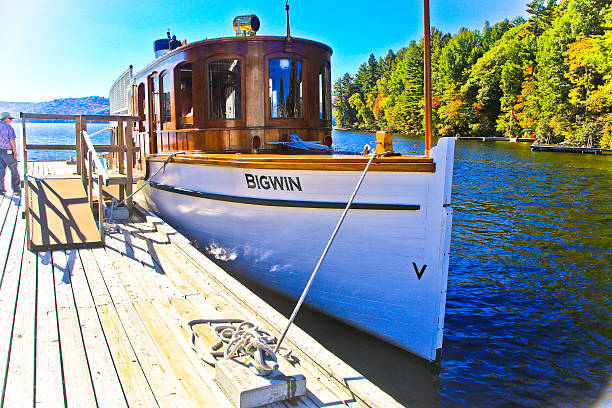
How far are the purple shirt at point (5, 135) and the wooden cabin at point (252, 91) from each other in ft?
12.7

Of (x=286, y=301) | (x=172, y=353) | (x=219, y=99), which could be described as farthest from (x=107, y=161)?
(x=172, y=353)

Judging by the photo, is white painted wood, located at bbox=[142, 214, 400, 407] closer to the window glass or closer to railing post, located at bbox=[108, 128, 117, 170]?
the window glass

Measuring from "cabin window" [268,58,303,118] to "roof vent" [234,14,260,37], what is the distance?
0.74 metres

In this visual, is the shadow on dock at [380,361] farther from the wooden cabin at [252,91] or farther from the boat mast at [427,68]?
the wooden cabin at [252,91]

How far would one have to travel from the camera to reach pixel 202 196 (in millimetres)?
7238

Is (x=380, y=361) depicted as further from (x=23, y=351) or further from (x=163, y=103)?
(x=163, y=103)

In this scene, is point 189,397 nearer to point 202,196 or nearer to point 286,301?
point 286,301

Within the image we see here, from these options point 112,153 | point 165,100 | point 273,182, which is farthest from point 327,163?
point 112,153

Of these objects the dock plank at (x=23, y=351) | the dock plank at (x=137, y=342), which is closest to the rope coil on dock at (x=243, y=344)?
the dock plank at (x=137, y=342)

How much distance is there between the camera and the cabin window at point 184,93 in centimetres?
866

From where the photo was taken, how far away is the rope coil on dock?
311 cm

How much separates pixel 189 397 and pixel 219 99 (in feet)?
19.2

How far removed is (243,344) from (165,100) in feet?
22.8

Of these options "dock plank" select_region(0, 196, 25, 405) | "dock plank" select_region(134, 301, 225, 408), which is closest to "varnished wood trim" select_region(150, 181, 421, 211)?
"dock plank" select_region(134, 301, 225, 408)
